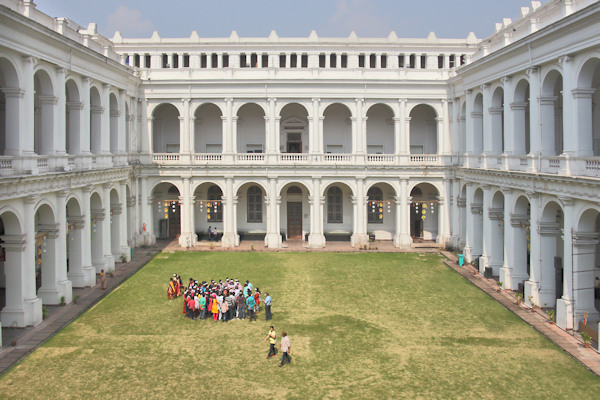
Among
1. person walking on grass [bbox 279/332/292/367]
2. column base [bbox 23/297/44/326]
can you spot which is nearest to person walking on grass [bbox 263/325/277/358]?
person walking on grass [bbox 279/332/292/367]

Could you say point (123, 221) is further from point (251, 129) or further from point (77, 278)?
point (251, 129)

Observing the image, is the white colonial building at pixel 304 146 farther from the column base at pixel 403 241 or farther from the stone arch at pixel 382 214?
the column base at pixel 403 241

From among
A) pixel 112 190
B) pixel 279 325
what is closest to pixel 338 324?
pixel 279 325

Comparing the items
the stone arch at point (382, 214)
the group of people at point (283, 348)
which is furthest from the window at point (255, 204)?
the group of people at point (283, 348)

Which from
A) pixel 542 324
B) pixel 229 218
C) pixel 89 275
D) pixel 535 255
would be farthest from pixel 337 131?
pixel 542 324

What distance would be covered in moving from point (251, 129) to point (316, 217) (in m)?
9.92

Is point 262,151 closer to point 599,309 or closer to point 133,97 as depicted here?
point 133,97

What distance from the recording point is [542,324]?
2300cm

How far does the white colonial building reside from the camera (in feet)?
73.6

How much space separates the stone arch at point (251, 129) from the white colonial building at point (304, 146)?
4.7 inches

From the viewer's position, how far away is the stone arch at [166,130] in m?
44.9

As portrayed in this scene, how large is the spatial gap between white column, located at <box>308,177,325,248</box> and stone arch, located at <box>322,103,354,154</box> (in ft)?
17.4

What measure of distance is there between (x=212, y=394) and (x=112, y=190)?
68.4 feet

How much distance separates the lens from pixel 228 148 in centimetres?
4088
